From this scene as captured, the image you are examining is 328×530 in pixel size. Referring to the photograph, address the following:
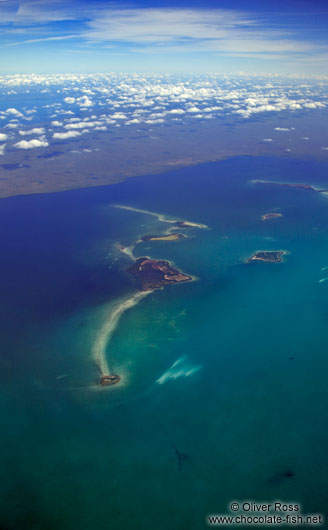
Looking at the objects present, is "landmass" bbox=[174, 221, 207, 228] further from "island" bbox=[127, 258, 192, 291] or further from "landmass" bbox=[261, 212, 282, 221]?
"island" bbox=[127, 258, 192, 291]

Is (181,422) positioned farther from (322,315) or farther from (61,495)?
(322,315)

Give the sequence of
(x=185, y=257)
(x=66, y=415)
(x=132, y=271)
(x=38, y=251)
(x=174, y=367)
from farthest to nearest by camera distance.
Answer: (x=38, y=251), (x=185, y=257), (x=132, y=271), (x=174, y=367), (x=66, y=415)

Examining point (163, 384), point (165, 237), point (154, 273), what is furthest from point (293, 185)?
point (163, 384)

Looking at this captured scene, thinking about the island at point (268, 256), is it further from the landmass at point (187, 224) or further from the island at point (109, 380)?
the island at point (109, 380)

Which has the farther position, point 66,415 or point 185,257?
point 185,257

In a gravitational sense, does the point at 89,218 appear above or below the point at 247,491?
above

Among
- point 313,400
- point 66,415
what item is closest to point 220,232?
point 313,400

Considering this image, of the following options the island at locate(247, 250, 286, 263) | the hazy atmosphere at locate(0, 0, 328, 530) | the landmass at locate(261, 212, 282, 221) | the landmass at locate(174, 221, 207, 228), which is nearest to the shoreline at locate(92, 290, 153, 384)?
the hazy atmosphere at locate(0, 0, 328, 530)
